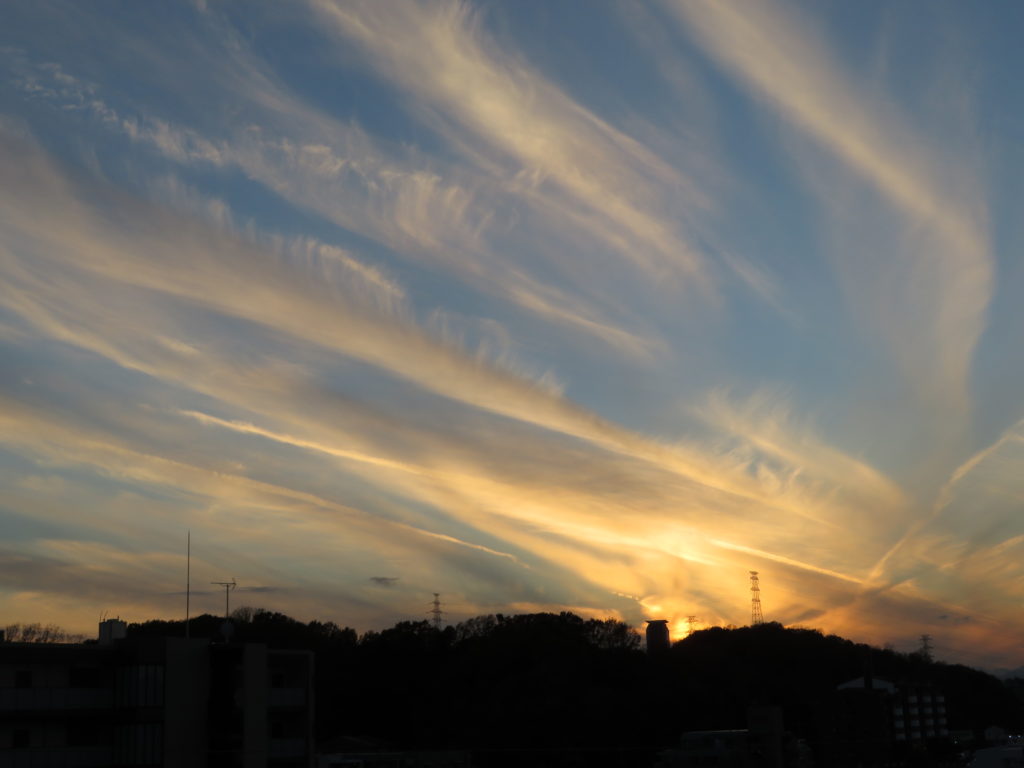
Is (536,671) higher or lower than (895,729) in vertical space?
higher

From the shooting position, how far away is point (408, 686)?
401ft

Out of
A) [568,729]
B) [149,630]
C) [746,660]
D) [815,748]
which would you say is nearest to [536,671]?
[568,729]

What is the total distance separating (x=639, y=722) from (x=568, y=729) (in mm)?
7251

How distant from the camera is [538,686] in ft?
357

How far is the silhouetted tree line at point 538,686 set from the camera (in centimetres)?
10381

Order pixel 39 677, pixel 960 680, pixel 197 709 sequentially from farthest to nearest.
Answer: pixel 960 680, pixel 197 709, pixel 39 677

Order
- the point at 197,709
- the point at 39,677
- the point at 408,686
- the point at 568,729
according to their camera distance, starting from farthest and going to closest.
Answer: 1. the point at 408,686
2. the point at 568,729
3. the point at 197,709
4. the point at 39,677

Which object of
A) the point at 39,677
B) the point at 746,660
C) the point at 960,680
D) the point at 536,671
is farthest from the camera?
the point at 960,680

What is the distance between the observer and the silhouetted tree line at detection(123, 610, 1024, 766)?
104m

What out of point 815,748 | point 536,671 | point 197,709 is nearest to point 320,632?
point 536,671

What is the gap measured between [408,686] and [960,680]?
406ft

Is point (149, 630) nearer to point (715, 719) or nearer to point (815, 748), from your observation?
point (715, 719)

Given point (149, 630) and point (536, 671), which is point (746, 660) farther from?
point (149, 630)

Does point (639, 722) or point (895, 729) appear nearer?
point (639, 722)
